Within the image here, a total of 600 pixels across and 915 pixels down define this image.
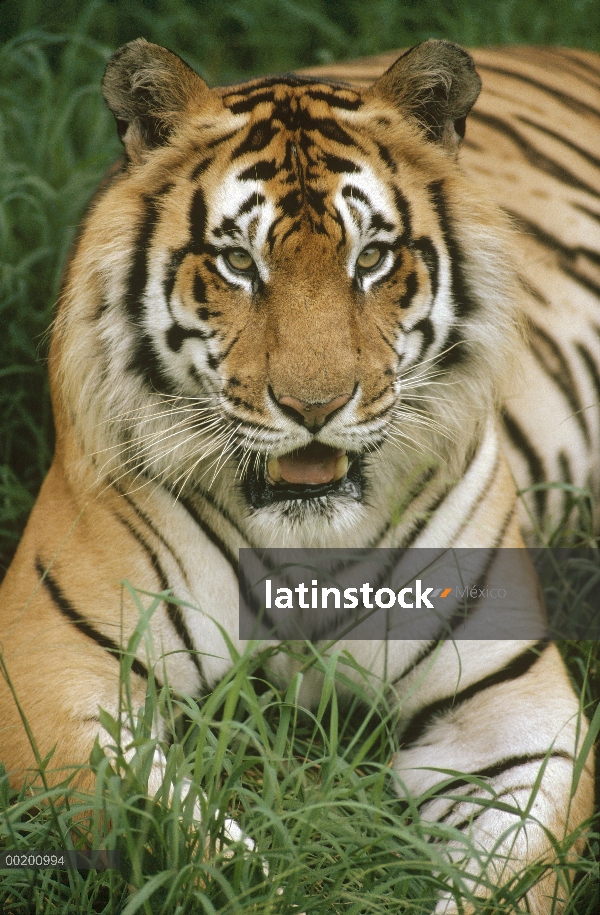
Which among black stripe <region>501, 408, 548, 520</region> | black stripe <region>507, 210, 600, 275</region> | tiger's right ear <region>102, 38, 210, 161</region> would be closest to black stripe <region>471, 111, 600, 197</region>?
black stripe <region>507, 210, 600, 275</region>

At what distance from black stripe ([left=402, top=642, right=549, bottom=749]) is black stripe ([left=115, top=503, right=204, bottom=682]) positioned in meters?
0.34

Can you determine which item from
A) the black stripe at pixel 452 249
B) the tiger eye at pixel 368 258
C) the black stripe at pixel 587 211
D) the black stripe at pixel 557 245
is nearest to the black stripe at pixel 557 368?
the black stripe at pixel 557 245

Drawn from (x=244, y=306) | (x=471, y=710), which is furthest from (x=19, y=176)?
(x=471, y=710)

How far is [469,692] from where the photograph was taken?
65.4 inches

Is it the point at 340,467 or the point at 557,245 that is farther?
the point at 557,245

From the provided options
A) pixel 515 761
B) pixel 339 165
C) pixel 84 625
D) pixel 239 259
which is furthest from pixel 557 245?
pixel 84 625

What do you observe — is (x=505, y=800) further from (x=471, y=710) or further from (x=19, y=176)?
(x=19, y=176)

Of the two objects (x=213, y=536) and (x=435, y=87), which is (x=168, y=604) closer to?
(x=213, y=536)

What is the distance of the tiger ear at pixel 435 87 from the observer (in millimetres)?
1559

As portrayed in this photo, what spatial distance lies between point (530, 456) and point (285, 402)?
957 mm

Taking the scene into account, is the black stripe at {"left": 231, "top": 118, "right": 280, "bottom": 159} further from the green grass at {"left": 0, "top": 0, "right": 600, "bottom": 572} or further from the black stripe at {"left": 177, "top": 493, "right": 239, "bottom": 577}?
the green grass at {"left": 0, "top": 0, "right": 600, "bottom": 572}

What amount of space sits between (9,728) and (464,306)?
35.4 inches

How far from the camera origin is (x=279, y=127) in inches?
61.9

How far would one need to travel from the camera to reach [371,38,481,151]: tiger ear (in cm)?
156
